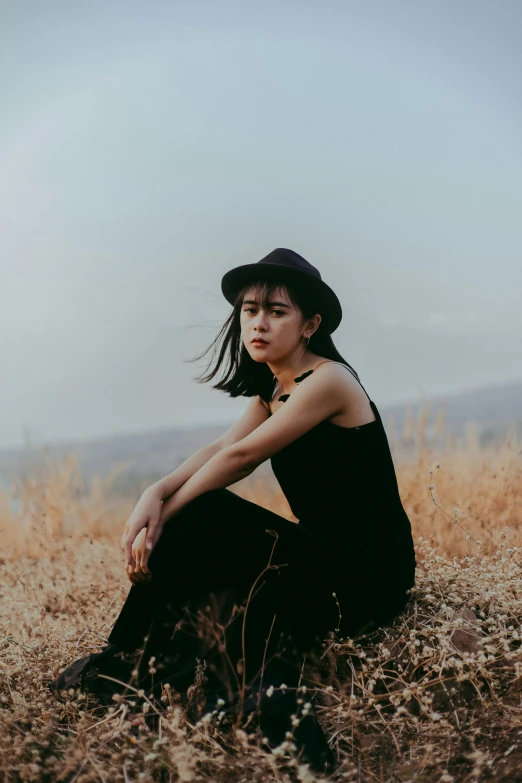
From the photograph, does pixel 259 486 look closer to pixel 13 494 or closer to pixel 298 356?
pixel 13 494

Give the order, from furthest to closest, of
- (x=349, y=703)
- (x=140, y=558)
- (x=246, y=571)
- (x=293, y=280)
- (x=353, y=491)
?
Result: (x=293, y=280) < (x=353, y=491) < (x=140, y=558) < (x=246, y=571) < (x=349, y=703)

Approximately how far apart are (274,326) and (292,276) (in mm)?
217

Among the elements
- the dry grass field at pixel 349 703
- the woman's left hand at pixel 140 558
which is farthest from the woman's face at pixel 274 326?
the dry grass field at pixel 349 703

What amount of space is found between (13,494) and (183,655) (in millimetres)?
3669

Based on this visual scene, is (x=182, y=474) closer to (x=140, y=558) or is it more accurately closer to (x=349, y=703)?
(x=140, y=558)

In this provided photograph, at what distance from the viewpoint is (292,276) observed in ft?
10.2

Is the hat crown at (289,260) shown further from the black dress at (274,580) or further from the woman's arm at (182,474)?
the woman's arm at (182,474)

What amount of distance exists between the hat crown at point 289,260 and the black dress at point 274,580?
0.62 meters

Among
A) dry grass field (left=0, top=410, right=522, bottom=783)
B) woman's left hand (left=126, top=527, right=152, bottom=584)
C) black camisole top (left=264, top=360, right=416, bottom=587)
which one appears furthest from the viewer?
black camisole top (left=264, top=360, right=416, bottom=587)

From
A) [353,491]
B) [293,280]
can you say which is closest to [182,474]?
[353,491]

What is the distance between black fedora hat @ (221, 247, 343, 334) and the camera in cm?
311

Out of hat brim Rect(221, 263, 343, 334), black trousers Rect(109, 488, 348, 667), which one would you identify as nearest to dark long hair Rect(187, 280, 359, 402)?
hat brim Rect(221, 263, 343, 334)

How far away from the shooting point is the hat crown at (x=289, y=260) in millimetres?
3133

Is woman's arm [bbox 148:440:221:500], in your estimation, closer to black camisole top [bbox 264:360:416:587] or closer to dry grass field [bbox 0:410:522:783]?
black camisole top [bbox 264:360:416:587]
